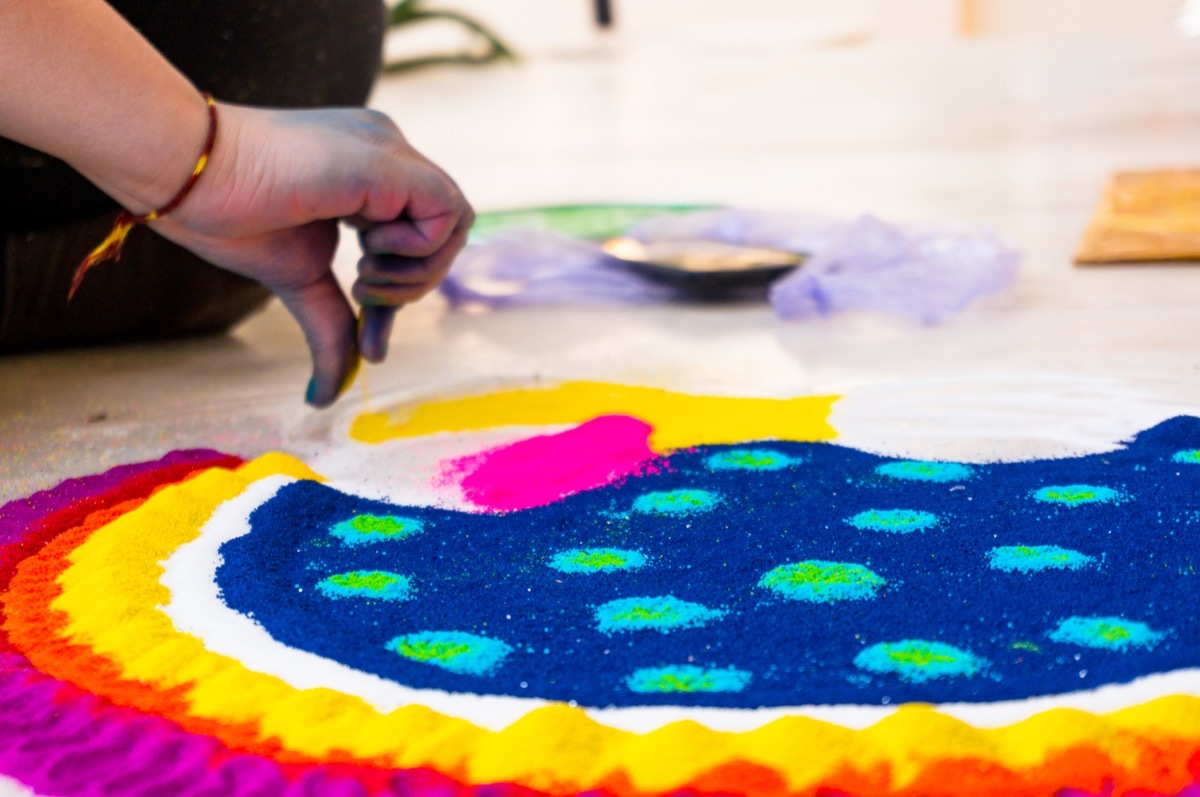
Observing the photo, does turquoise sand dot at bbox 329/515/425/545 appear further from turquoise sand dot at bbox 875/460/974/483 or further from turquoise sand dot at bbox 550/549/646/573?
turquoise sand dot at bbox 875/460/974/483

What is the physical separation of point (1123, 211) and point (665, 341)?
72cm

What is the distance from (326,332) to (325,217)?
0.14 meters

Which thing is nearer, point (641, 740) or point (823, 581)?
point (641, 740)

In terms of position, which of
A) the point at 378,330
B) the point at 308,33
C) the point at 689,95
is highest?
the point at 308,33

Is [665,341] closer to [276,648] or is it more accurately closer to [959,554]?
[959,554]

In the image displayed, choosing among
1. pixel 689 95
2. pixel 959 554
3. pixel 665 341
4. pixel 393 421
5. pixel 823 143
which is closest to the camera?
pixel 959 554

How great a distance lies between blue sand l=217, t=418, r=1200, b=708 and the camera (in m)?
0.59

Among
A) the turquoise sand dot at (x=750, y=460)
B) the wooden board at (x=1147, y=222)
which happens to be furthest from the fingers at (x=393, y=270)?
the wooden board at (x=1147, y=222)

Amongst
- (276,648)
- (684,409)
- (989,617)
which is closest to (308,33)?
(684,409)

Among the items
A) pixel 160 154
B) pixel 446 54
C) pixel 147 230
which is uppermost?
pixel 160 154

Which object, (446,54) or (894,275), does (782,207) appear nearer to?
(894,275)

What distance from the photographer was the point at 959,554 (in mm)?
722

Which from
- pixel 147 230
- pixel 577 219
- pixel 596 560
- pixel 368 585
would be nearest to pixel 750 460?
pixel 596 560

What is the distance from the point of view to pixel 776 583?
69cm
